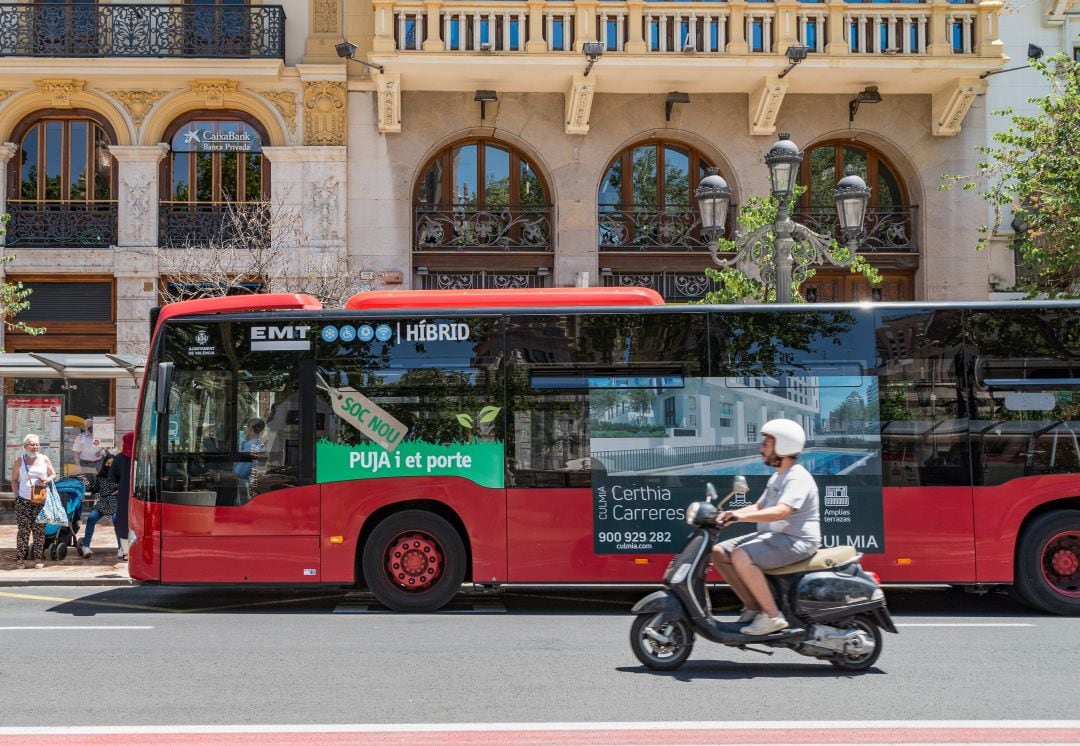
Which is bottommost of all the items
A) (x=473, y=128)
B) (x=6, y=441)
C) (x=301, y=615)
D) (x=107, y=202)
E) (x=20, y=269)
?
(x=301, y=615)

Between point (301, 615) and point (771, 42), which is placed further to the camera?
point (771, 42)

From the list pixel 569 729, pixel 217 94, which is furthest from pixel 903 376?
pixel 217 94

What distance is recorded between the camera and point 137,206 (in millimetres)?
21359

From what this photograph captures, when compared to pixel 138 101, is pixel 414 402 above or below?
below

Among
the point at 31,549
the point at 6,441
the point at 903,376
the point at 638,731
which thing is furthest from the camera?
the point at 6,441

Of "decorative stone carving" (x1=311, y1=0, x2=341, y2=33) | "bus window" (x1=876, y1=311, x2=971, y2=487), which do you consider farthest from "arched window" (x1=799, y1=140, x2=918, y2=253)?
"bus window" (x1=876, y1=311, x2=971, y2=487)

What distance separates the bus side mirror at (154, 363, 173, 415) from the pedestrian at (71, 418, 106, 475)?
11025 millimetres

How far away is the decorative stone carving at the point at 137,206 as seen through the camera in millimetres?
21359

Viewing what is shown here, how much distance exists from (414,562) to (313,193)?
12805 millimetres

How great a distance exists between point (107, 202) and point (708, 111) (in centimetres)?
1224

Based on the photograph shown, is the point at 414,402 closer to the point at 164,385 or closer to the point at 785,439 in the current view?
the point at 164,385

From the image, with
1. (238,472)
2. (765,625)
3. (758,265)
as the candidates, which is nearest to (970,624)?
(765,625)

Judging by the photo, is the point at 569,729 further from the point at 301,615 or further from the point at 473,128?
the point at 473,128

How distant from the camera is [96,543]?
15938 mm
